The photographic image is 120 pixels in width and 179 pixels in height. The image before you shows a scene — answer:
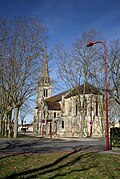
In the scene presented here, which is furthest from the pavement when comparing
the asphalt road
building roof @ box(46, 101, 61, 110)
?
building roof @ box(46, 101, 61, 110)

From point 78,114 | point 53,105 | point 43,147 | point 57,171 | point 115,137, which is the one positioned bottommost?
point 43,147

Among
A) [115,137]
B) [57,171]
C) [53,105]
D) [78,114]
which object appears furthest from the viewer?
[53,105]

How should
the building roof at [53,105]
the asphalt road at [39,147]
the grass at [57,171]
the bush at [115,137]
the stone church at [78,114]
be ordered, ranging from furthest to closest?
the building roof at [53,105] → the stone church at [78,114] → the bush at [115,137] → the asphalt road at [39,147] → the grass at [57,171]

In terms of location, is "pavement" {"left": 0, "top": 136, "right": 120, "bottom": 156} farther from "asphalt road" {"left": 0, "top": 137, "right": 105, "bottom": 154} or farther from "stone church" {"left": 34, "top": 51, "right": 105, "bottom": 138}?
"stone church" {"left": 34, "top": 51, "right": 105, "bottom": 138}

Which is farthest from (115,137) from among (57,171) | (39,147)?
(57,171)

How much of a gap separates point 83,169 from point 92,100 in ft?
124

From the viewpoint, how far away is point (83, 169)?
313 inches

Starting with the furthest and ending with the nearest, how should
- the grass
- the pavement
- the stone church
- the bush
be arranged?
the stone church, the bush, the pavement, the grass

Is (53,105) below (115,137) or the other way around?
the other way around

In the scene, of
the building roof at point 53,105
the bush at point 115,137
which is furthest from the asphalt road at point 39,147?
the building roof at point 53,105

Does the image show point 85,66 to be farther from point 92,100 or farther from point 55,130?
point 55,130

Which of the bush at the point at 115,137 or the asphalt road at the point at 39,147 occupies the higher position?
the bush at the point at 115,137

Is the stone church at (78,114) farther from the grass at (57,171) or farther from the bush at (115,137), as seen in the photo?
the grass at (57,171)

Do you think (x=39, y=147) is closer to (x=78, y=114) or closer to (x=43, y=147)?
(x=43, y=147)
